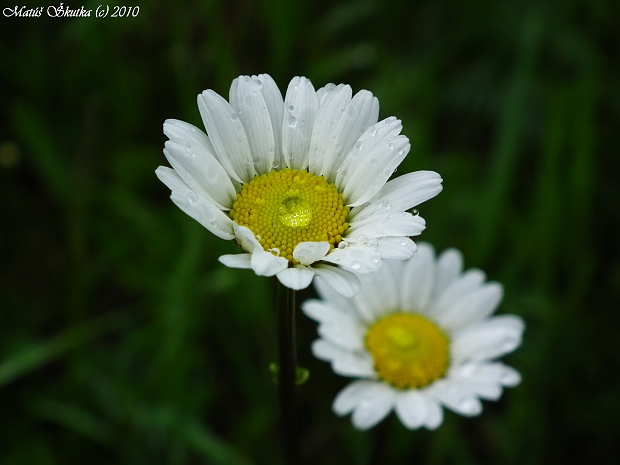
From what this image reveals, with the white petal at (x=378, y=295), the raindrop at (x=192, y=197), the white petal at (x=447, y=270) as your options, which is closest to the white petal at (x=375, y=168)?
the raindrop at (x=192, y=197)

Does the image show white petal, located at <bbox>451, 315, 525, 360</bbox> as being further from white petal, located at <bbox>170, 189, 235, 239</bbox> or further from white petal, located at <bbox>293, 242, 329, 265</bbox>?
white petal, located at <bbox>170, 189, 235, 239</bbox>

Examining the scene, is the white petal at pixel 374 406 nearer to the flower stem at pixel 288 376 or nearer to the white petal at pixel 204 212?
the flower stem at pixel 288 376

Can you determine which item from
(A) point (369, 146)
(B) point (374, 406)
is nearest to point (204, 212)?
(A) point (369, 146)

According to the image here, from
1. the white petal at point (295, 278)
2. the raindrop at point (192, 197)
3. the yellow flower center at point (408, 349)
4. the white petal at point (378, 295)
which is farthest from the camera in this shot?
the white petal at point (378, 295)

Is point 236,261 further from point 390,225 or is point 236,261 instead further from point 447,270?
point 447,270

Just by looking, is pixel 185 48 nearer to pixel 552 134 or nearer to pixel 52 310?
pixel 52 310

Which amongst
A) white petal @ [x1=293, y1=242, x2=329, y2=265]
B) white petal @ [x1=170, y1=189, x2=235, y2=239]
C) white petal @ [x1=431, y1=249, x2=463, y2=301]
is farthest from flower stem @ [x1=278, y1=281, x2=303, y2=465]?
white petal @ [x1=431, y1=249, x2=463, y2=301]

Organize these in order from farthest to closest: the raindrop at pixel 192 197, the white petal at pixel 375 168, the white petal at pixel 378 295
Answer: the white petal at pixel 378 295
the white petal at pixel 375 168
the raindrop at pixel 192 197
